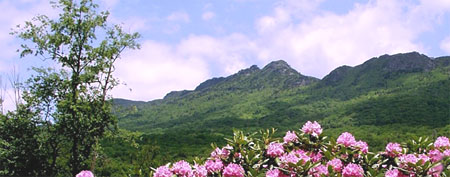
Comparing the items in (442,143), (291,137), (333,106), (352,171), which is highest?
(333,106)

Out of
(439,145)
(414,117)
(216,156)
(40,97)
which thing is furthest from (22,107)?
(414,117)

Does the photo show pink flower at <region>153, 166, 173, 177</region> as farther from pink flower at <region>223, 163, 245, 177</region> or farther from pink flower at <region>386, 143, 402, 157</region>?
pink flower at <region>386, 143, 402, 157</region>

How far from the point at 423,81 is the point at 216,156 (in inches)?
5820

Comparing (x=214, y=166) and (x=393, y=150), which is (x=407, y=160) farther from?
(x=214, y=166)

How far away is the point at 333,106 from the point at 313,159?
14040 centimetres

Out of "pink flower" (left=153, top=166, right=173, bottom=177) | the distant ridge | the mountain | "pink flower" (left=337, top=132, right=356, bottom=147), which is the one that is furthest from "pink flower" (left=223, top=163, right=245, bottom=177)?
the distant ridge

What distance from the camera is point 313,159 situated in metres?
3.54

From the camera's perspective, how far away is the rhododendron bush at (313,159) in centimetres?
312

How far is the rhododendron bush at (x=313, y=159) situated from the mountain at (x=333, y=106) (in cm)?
7082

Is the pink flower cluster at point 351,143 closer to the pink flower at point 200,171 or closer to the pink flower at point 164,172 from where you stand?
the pink flower at point 200,171

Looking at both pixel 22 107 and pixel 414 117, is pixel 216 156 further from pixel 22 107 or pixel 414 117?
pixel 414 117

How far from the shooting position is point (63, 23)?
1659 cm

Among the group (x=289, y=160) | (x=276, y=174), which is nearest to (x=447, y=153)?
(x=289, y=160)

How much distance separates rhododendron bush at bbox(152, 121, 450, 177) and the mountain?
7082cm
